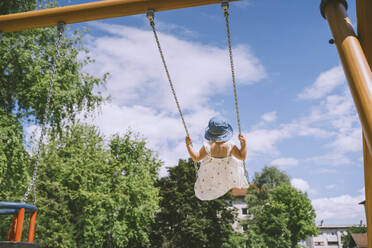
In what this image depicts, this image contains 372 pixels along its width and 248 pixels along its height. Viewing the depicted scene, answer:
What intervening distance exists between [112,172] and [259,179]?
2449 cm

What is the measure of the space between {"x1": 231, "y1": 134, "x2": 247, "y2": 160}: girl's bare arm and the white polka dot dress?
0.29 m

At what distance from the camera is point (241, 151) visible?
16.3 ft

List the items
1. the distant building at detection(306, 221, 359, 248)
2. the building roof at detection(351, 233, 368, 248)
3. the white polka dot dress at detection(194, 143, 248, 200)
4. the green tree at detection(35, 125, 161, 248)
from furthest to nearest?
the distant building at detection(306, 221, 359, 248), the building roof at detection(351, 233, 368, 248), the green tree at detection(35, 125, 161, 248), the white polka dot dress at detection(194, 143, 248, 200)

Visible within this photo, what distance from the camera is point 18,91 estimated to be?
35.4 ft

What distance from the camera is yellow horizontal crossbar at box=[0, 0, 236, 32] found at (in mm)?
3145

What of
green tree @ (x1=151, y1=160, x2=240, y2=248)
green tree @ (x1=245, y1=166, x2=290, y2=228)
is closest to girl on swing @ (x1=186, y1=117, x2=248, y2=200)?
green tree @ (x1=151, y1=160, x2=240, y2=248)

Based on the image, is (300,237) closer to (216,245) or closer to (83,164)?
(216,245)

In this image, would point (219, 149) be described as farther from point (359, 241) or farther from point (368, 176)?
point (359, 241)

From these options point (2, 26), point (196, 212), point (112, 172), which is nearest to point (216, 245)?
point (196, 212)

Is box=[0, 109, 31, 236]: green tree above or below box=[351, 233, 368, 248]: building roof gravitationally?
above

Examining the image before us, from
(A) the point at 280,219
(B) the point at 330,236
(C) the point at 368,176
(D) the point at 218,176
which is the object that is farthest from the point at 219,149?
(B) the point at 330,236

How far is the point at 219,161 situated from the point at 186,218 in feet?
72.9

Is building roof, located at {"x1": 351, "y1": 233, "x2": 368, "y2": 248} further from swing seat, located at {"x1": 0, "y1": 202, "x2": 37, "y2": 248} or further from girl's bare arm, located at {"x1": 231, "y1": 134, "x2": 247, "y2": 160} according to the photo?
swing seat, located at {"x1": 0, "y1": 202, "x2": 37, "y2": 248}

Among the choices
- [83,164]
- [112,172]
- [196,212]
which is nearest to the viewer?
[83,164]
